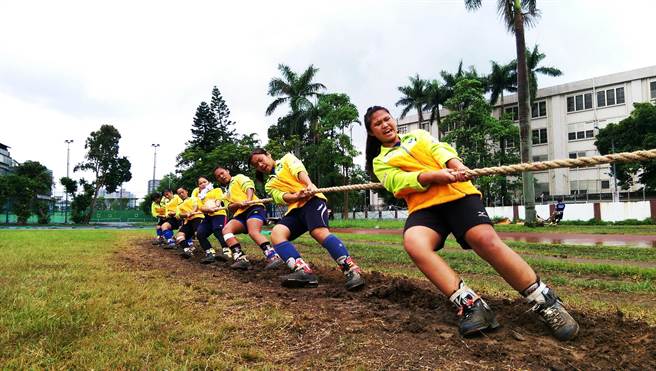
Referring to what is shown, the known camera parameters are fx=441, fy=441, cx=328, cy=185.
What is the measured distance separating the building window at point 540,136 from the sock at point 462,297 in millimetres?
52382

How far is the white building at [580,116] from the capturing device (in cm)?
4362

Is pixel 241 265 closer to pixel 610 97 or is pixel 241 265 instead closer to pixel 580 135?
pixel 580 135

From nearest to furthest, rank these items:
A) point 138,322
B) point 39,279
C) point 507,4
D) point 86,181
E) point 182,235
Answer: point 138,322
point 39,279
point 182,235
point 507,4
point 86,181

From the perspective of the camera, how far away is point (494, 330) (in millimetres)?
2896

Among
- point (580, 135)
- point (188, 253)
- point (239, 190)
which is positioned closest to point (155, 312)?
point (239, 190)

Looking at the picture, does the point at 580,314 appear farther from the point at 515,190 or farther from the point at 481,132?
the point at 515,190

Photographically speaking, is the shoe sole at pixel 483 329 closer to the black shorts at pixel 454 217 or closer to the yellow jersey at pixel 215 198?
the black shorts at pixel 454 217

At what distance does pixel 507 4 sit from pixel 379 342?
20.8m

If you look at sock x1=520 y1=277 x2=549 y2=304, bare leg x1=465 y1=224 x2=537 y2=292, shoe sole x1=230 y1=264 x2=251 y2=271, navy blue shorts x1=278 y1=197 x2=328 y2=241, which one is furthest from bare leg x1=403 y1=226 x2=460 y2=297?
shoe sole x1=230 y1=264 x2=251 y2=271

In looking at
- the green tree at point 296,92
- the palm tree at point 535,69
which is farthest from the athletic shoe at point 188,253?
the palm tree at point 535,69

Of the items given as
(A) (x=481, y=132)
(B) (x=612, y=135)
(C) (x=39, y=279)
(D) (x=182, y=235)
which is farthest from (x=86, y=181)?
(B) (x=612, y=135)

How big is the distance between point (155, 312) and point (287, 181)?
2.44 metres

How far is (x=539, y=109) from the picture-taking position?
49875mm

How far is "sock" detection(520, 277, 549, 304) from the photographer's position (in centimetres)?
287
